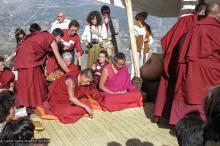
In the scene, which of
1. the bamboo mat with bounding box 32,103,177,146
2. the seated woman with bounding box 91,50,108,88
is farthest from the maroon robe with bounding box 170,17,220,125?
the seated woman with bounding box 91,50,108,88

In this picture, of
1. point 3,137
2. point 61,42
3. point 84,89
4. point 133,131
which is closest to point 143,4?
point 61,42

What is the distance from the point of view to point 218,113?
214 centimetres

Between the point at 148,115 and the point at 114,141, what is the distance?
119 centimetres

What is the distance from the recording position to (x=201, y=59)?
5.09 meters

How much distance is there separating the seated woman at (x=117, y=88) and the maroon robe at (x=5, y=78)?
56.5 inches

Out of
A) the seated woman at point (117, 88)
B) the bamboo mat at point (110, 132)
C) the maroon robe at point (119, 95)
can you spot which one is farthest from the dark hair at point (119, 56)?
the bamboo mat at point (110, 132)

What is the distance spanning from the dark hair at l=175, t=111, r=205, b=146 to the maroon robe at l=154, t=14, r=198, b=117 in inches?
118

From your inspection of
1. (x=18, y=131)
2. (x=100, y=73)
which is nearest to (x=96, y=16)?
(x=100, y=73)

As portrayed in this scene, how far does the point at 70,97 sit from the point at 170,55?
59.1 inches

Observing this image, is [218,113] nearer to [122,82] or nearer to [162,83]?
[162,83]

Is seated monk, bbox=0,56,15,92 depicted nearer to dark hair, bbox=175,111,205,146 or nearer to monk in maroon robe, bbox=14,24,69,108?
monk in maroon robe, bbox=14,24,69,108

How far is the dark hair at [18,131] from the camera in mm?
2945

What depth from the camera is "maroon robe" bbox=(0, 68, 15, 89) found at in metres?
6.87

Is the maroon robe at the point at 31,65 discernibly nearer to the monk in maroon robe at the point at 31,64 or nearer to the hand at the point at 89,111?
the monk in maroon robe at the point at 31,64
